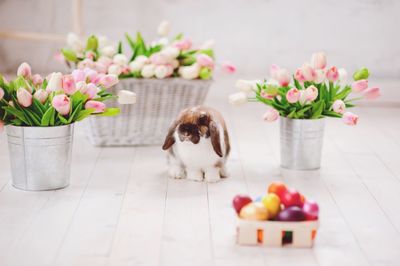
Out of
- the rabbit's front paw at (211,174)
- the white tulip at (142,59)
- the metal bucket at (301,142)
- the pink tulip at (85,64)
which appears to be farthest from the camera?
the white tulip at (142,59)


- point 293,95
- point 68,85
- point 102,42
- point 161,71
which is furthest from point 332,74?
point 102,42

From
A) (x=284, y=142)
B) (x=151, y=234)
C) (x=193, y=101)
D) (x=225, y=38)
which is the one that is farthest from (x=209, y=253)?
(x=225, y=38)

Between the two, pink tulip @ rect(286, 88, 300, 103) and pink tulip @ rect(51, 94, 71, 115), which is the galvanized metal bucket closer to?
pink tulip @ rect(51, 94, 71, 115)

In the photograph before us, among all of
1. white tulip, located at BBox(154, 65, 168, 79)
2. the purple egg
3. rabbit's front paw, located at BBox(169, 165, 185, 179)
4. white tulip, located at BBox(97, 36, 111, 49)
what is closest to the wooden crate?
the purple egg

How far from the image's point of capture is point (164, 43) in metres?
2.95

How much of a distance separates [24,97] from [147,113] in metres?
0.77

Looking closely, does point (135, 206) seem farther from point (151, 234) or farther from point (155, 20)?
point (155, 20)

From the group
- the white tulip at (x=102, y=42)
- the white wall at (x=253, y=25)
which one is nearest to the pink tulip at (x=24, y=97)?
the white tulip at (x=102, y=42)

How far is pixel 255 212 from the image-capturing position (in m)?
1.87

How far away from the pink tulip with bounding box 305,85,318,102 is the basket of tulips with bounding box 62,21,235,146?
18.8 inches

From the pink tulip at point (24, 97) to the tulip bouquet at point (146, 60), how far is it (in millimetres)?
537

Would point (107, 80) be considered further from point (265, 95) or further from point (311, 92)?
point (311, 92)

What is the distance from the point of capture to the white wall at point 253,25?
13.0ft

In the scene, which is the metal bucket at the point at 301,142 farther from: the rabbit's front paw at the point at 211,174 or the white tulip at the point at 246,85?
the rabbit's front paw at the point at 211,174
